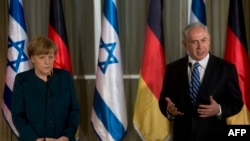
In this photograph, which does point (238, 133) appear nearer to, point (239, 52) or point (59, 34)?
point (239, 52)

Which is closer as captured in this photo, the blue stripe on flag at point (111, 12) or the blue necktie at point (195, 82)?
the blue necktie at point (195, 82)

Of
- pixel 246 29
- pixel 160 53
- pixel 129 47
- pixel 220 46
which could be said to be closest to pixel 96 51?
pixel 129 47

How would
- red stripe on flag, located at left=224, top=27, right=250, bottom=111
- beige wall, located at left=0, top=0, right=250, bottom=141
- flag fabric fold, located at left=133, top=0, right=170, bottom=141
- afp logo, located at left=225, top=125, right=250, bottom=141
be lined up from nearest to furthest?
afp logo, located at left=225, top=125, right=250, bottom=141, red stripe on flag, located at left=224, top=27, right=250, bottom=111, flag fabric fold, located at left=133, top=0, right=170, bottom=141, beige wall, located at left=0, top=0, right=250, bottom=141

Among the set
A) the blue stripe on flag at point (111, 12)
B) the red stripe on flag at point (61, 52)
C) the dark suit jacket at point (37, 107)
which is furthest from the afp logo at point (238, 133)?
the red stripe on flag at point (61, 52)

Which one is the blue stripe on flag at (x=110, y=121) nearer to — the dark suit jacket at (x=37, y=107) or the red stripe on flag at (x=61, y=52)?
the red stripe on flag at (x=61, y=52)

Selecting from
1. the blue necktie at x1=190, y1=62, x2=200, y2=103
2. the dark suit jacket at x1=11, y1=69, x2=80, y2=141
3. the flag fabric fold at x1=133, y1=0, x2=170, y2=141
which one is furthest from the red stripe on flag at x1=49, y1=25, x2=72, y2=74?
the blue necktie at x1=190, y1=62, x2=200, y2=103

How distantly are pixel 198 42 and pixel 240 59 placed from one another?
112 centimetres

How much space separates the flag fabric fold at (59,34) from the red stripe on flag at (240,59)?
128 centimetres

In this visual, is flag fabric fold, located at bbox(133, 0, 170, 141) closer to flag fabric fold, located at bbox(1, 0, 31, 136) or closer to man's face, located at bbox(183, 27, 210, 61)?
flag fabric fold, located at bbox(1, 0, 31, 136)

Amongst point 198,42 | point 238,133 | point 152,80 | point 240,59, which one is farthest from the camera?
point 152,80

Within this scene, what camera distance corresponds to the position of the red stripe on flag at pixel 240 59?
299cm

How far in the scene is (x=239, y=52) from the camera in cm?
303

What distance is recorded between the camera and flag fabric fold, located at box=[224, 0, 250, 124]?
3.00m

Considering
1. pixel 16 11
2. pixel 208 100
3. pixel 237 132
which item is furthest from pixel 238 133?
pixel 16 11
